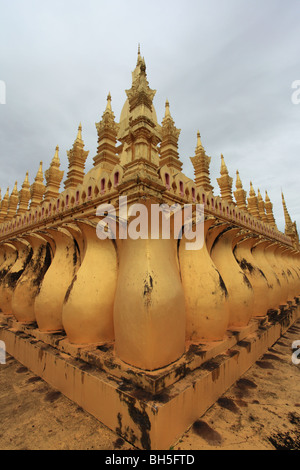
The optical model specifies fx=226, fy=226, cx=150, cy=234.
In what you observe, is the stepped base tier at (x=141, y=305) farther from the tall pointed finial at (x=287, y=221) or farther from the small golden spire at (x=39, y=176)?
the tall pointed finial at (x=287, y=221)

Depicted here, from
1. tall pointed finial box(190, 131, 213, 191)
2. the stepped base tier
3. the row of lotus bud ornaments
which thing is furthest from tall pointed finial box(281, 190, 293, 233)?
the row of lotus bud ornaments

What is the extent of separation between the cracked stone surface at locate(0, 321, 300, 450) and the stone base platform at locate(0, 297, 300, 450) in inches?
2.9

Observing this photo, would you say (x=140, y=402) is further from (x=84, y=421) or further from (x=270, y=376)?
(x=270, y=376)

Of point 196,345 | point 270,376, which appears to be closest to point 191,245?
point 196,345

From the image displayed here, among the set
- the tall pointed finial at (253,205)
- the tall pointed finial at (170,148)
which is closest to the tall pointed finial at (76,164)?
the tall pointed finial at (170,148)

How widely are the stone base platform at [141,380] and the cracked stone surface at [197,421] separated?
7 cm

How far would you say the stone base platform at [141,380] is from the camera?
5.12 ft

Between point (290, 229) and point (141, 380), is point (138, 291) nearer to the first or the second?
point (141, 380)

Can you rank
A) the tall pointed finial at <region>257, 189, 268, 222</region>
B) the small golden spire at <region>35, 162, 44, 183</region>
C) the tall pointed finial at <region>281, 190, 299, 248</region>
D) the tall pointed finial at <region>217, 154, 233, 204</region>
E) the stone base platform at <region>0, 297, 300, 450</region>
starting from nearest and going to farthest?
the stone base platform at <region>0, 297, 300, 450</region>, the tall pointed finial at <region>217, 154, 233, 204</region>, the small golden spire at <region>35, 162, 44, 183</region>, the tall pointed finial at <region>257, 189, 268, 222</region>, the tall pointed finial at <region>281, 190, 299, 248</region>

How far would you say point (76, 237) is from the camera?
130 inches

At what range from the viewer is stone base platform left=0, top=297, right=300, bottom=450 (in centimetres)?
156

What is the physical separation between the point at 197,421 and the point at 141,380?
1.94 feet

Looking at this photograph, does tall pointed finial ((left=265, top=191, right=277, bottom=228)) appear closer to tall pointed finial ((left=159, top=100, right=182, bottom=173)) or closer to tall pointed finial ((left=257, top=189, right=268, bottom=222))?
tall pointed finial ((left=257, top=189, right=268, bottom=222))

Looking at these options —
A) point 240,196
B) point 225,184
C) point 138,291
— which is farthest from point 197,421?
point 240,196
